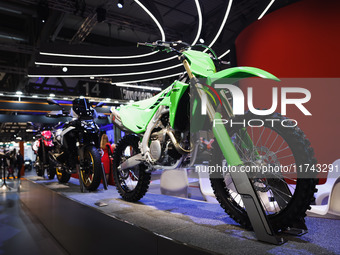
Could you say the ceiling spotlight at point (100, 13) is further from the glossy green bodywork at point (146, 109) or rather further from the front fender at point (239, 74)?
the front fender at point (239, 74)

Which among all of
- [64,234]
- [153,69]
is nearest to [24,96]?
[153,69]

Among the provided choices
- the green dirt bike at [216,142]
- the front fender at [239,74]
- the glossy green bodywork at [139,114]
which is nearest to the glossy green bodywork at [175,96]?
the green dirt bike at [216,142]

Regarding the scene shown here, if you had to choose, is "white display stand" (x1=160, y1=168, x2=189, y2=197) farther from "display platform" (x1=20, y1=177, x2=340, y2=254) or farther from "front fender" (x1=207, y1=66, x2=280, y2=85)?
"front fender" (x1=207, y1=66, x2=280, y2=85)

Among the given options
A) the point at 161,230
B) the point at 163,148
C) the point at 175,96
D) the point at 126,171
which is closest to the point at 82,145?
the point at 126,171

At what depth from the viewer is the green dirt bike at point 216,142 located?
1.45 metres

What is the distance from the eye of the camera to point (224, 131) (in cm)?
160

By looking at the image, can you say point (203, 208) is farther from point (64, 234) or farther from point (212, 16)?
point (212, 16)

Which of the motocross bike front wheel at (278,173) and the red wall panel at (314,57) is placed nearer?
the motocross bike front wheel at (278,173)

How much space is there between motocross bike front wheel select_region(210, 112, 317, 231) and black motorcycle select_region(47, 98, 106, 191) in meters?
2.11

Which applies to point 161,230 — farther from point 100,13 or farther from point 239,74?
point 100,13

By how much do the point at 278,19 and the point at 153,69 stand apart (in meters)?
5.54

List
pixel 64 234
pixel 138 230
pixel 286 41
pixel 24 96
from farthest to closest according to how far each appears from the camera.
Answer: pixel 24 96 → pixel 286 41 → pixel 64 234 → pixel 138 230

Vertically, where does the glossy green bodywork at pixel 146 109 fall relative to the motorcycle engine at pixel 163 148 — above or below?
above

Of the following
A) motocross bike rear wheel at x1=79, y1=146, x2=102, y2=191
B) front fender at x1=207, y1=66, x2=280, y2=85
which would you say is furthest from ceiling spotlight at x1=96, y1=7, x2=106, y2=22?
front fender at x1=207, y1=66, x2=280, y2=85
